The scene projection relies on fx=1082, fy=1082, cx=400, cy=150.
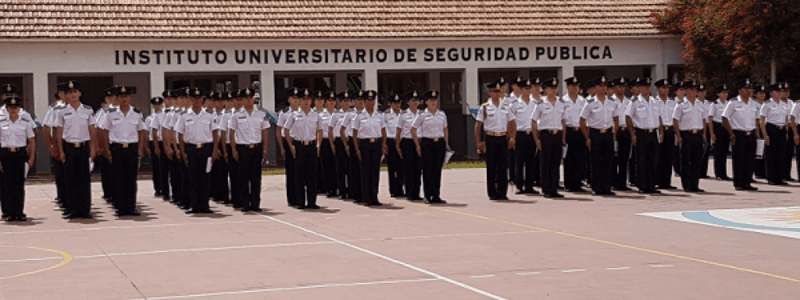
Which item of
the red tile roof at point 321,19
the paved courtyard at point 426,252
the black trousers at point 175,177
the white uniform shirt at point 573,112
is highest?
the red tile roof at point 321,19

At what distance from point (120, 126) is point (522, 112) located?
6201 mm

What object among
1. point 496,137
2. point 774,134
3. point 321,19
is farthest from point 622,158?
point 321,19

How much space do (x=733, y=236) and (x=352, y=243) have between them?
156 inches

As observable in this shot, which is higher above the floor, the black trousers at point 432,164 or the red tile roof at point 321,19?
the red tile roof at point 321,19

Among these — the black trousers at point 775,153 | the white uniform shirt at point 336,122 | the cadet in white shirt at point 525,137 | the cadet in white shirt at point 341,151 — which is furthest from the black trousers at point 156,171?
the black trousers at point 775,153

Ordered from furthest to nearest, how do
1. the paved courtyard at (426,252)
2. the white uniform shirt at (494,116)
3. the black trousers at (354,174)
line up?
the black trousers at (354,174), the white uniform shirt at (494,116), the paved courtyard at (426,252)

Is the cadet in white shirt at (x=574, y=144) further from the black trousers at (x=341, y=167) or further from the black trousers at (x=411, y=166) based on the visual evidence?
the black trousers at (x=341, y=167)

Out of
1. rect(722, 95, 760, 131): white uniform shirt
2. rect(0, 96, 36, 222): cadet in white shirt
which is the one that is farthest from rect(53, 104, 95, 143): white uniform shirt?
rect(722, 95, 760, 131): white uniform shirt

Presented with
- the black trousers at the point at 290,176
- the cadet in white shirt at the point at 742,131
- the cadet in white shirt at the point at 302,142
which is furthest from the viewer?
the cadet in white shirt at the point at 742,131

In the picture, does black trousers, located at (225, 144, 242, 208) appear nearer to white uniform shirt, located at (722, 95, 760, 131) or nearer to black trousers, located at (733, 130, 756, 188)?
black trousers, located at (733, 130, 756, 188)

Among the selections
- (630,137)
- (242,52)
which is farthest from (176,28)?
(630,137)

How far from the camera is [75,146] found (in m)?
14.6

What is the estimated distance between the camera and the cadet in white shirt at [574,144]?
1788 centimetres

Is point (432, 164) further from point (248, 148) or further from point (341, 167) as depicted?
point (248, 148)
